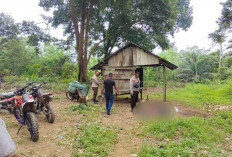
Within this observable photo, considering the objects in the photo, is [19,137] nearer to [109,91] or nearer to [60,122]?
[60,122]

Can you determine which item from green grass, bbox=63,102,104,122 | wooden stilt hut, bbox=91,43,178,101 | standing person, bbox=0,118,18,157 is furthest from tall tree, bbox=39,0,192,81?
standing person, bbox=0,118,18,157

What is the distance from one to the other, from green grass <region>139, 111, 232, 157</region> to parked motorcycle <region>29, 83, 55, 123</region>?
3.07 meters

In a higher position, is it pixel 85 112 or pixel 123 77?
pixel 123 77

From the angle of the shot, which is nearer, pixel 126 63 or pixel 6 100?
pixel 6 100

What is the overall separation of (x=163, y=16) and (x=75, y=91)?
33.9 feet

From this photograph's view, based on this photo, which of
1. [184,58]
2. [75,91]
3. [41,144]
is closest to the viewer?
[41,144]

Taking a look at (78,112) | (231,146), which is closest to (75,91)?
(78,112)

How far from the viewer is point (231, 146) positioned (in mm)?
5008

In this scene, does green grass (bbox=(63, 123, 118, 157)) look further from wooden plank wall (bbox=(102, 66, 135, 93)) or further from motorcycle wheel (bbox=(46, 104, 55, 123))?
wooden plank wall (bbox=(102, 66, 135, 93))

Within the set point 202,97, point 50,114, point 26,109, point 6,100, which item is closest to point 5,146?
point 26,109

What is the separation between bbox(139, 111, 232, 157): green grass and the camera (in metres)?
4.27

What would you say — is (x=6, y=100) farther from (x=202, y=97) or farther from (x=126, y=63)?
(x=202, y=97)

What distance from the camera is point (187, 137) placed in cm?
523

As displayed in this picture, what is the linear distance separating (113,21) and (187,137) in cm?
1572
